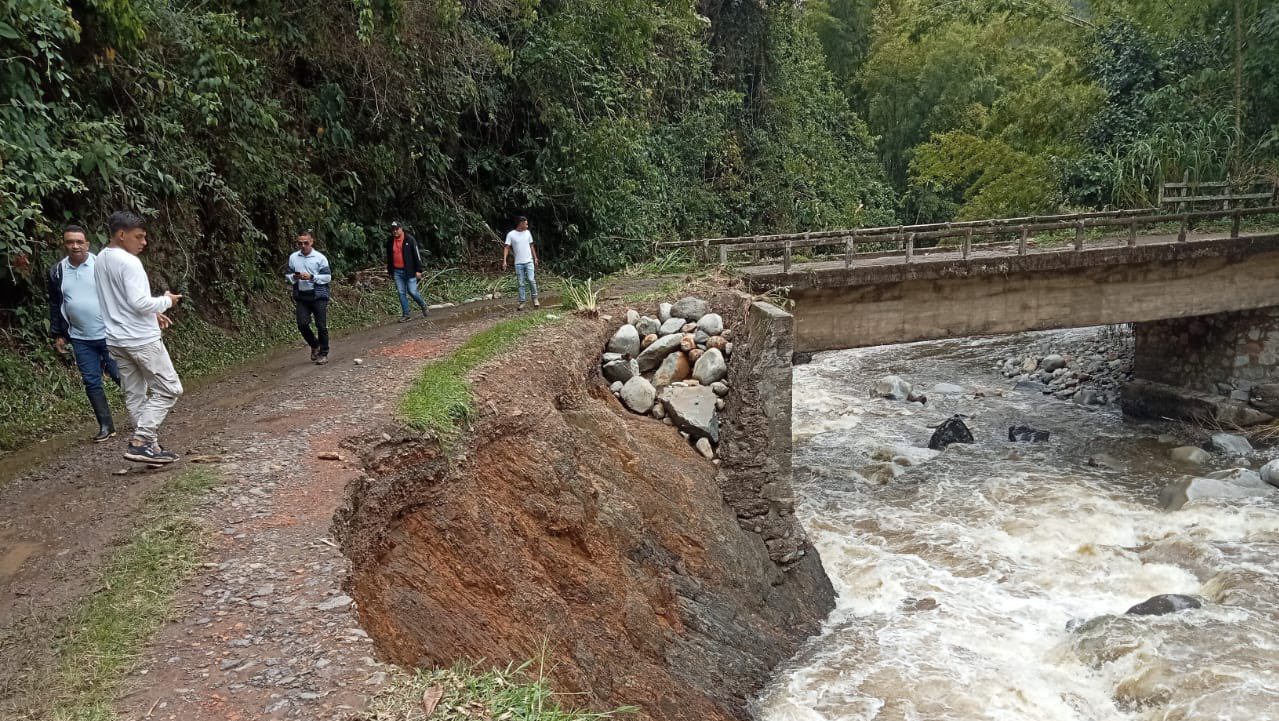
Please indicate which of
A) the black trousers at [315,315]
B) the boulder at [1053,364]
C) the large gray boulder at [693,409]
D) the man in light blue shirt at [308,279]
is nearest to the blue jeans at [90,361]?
the man in light blue shirt at [308,279]

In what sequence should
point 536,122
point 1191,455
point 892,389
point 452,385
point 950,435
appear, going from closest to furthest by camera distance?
point 452,385, point 1191,455, point 950,435, point 536,122, point 892,389

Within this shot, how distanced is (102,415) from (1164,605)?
11.8 meters

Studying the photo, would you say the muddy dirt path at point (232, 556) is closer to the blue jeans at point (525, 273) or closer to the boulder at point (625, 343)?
the boulder at point (625, 343)

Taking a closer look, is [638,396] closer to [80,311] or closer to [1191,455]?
[80,311]

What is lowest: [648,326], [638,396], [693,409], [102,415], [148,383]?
[693,409]

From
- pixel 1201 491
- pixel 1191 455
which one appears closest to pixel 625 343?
pixel 1201 491

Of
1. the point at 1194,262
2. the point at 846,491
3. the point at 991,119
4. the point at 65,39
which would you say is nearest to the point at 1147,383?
the point at 1194,262

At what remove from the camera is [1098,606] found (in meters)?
10.4

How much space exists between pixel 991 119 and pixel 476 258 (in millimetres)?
19233

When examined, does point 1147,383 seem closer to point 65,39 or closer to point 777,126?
point 777,126

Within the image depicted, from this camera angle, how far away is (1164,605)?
9922 mm

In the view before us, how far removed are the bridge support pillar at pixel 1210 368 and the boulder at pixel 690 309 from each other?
1242 centimetres

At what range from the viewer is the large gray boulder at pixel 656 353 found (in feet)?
34.4

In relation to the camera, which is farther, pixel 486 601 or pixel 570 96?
pixel 570 96
